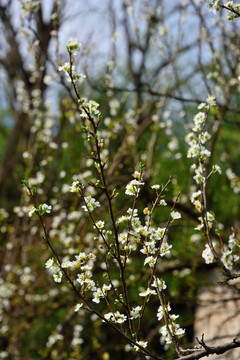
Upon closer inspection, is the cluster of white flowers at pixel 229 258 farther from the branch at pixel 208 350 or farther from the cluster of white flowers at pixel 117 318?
the cluster of white flowers at pixel 117 318

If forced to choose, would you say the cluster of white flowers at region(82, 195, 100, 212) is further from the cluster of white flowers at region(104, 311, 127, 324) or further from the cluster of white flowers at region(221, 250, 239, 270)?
the cluster of white flowers at region(221, 250, 239, 270)

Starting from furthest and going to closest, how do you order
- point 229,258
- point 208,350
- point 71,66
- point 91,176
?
1. point 91,176
2. point 229,258
3. point 71,66
4. point 208,350

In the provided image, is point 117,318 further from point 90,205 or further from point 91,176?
point 91,176

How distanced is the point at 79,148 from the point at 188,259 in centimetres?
439

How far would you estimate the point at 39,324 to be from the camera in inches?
210

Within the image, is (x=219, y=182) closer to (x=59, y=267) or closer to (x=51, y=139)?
(x=51, y=139)

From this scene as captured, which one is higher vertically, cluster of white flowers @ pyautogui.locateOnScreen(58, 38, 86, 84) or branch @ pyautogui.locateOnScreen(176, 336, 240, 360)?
cluster of white flowers @ pyautogui.locateOnScreen(58, 38, 86, 84)

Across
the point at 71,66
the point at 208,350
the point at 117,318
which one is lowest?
the point at 208,350

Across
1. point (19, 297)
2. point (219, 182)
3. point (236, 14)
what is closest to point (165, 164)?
point (219, 182)

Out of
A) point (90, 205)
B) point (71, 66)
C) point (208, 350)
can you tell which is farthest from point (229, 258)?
point (71, 66)

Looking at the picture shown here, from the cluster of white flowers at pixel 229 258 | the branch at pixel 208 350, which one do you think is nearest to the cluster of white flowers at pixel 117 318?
the branch at pixel 208 350

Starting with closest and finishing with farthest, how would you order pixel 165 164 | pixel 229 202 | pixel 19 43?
pixel 229 202 < pixel 19 43 < pixel 165 164

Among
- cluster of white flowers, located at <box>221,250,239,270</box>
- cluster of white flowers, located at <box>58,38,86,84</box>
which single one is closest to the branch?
cluster of white flowers, located at <box>221,250,239,270</box>

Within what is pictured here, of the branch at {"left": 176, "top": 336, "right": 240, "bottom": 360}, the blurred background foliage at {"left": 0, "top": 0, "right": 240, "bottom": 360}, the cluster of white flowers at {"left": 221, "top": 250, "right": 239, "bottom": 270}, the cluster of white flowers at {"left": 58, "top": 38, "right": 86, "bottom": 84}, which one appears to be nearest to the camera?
the branch at {"left": 176, "top": 336, "right": 240, "bottom": 360}
